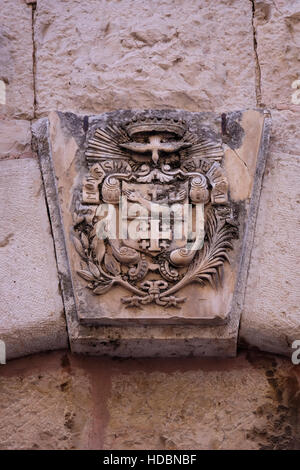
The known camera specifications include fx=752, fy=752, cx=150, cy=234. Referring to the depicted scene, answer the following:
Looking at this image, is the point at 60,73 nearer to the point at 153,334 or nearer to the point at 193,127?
the point at 193,127

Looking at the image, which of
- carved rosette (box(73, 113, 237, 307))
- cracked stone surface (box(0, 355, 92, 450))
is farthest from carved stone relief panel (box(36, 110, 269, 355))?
cracked stone surface (box(0, 355, 92, 450))

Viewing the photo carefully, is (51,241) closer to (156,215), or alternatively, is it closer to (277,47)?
(156,215)

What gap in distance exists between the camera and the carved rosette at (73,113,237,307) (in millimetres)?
1733


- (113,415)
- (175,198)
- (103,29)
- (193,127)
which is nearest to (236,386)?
(113,415)

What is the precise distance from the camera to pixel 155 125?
1832mm

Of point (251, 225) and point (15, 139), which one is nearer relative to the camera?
point (251, 225)

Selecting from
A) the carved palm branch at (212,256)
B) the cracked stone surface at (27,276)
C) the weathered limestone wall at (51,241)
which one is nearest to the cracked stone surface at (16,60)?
the weathered limestone wall at (51,241)

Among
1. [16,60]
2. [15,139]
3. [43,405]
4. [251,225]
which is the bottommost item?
[43,405]

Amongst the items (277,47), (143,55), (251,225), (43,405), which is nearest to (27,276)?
(43,405)

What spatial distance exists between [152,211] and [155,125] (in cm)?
22

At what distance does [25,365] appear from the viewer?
180cm

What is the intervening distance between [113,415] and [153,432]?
0.33 feet

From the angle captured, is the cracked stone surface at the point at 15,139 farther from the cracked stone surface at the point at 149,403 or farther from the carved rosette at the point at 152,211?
the cracked stone surface at the point at 149,403
